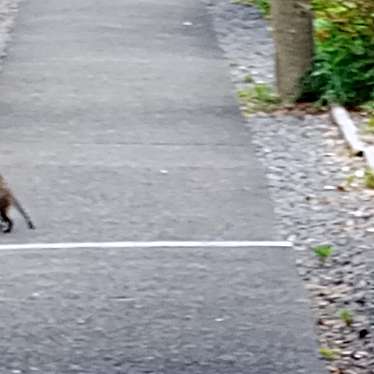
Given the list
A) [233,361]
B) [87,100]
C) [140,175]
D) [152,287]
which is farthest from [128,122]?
[233,361]

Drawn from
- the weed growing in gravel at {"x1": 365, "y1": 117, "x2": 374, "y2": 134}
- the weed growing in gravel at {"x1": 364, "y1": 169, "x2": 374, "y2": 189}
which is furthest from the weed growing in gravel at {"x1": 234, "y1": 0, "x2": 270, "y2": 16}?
the weed growing in gravel at {"x1": 364, "y1": 169, "x2": 374, "y2": 189}

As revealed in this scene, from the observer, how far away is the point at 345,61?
14.6 meters

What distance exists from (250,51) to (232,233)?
8476mm

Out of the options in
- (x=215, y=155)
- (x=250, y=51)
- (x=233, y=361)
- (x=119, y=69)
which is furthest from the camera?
(x=250, y=51)

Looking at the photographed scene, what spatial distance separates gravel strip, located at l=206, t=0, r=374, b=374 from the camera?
7.74 metres

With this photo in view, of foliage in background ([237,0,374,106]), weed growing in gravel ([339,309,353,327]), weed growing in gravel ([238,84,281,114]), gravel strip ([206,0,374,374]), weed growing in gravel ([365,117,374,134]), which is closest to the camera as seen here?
gravel strip ([206,0,374,374])

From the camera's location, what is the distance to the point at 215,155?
12133 millimetres

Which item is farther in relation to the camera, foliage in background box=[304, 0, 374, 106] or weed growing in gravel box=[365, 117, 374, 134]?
foliage in background box=[304, 0, 374, 106]

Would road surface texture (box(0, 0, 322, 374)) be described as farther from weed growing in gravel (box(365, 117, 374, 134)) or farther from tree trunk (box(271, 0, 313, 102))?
weed growing in gravel (box(365, 117, 374, 134))

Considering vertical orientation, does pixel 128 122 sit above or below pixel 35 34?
above

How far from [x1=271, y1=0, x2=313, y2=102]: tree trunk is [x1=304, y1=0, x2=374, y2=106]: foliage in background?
0.12 m

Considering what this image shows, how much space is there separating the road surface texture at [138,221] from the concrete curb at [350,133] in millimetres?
875

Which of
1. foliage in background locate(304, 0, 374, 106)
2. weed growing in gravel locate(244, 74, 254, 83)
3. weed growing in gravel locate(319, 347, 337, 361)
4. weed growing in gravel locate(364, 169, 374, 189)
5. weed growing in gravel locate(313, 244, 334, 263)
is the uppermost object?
weed growing in gravel locate(319, 347, 337, 361)

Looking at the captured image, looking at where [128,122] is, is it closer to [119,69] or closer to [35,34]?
[119,69]
